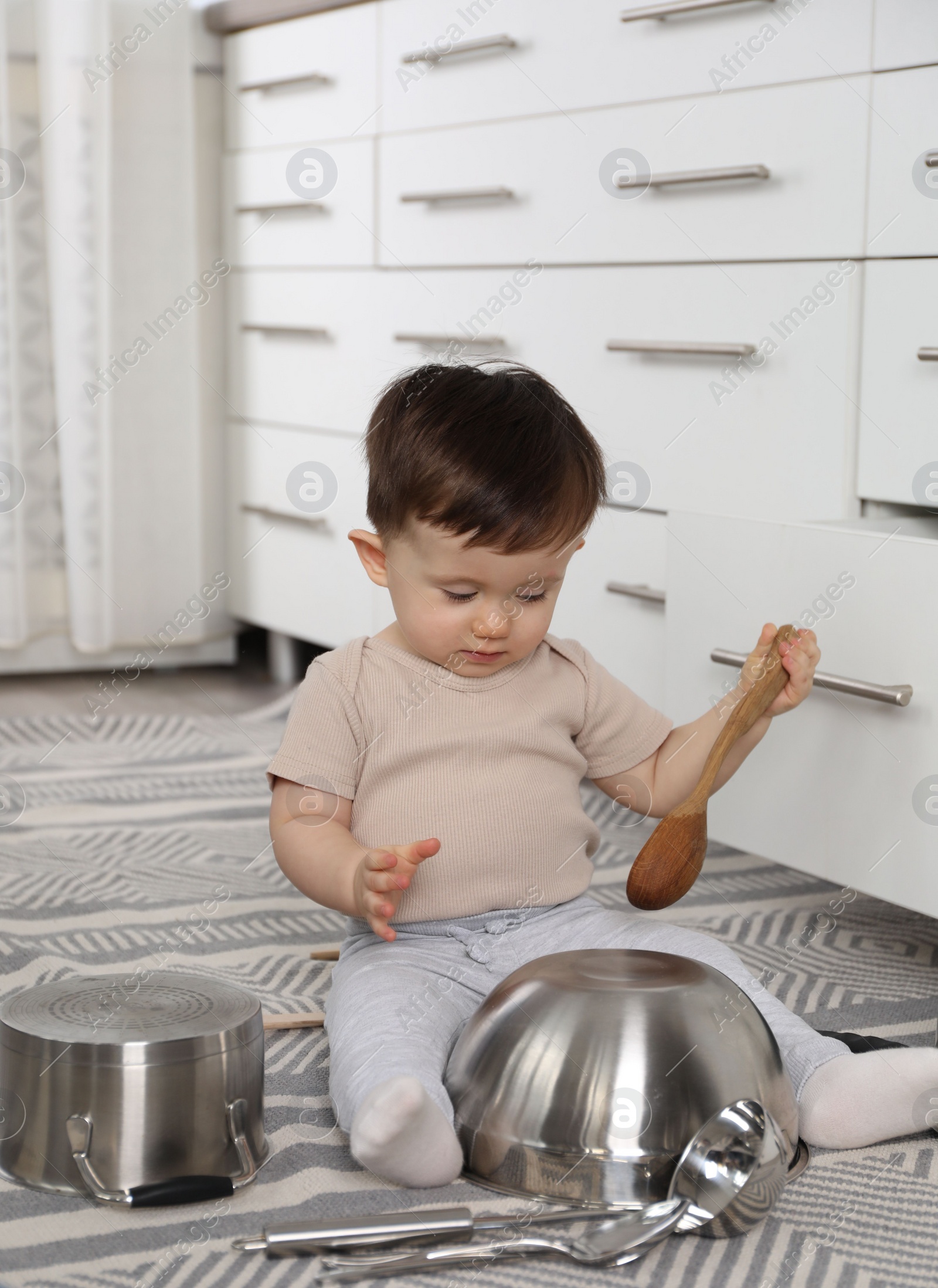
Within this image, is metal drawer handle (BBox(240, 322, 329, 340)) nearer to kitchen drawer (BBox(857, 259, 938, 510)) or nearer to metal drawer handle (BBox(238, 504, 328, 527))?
metal drawer handle (BBox(238, 504, 328, 527))

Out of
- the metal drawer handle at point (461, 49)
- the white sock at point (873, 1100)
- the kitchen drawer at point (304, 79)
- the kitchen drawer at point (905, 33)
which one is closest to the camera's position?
the white sock at point (873, 1100)

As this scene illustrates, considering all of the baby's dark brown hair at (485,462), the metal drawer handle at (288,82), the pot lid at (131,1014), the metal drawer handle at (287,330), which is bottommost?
the pot lid at (131,1014)

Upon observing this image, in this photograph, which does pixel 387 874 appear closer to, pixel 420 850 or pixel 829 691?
pixel 420 850

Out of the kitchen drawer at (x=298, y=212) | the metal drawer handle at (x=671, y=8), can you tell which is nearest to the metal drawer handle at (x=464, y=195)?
the kitchen drawer at (x=298, y=212)

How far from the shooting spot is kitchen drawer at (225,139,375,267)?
1.67 metres

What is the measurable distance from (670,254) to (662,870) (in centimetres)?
64

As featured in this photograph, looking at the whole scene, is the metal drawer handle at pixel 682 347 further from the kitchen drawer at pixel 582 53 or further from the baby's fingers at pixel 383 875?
the baby's fingers at pixel 383 875

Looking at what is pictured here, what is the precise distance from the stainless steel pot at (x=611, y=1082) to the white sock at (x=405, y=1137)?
24mm

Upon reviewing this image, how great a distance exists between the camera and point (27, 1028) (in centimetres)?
63

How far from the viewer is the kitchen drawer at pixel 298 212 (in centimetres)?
167

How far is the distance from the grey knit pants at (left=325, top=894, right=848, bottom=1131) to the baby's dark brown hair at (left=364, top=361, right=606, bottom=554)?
225 millimetres

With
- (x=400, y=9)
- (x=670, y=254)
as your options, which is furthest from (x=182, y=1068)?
(x=400, y=9)

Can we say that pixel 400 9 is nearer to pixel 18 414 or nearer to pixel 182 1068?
pixel 18 414

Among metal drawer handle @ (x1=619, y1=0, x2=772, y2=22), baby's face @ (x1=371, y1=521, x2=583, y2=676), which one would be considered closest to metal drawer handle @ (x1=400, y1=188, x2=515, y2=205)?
metal drawer handle @ (x1=619, y1=0, x2=772, y2=22)
